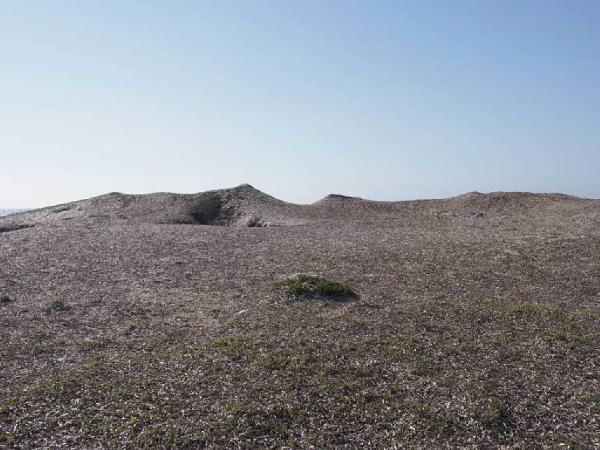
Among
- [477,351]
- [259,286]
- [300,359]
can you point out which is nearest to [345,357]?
[300,359]

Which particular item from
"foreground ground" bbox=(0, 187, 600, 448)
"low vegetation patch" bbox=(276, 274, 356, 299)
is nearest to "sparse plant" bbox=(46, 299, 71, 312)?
"foreground ground" bbox=(0, 187, 600, 448)

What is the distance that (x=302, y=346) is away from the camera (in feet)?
35.9

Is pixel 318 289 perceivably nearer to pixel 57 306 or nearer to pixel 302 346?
pixel 302 346

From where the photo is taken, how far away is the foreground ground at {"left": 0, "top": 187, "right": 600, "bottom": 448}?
783 cm

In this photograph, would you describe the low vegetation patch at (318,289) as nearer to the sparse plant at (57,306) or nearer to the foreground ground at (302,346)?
the foreground ground at (302,346)

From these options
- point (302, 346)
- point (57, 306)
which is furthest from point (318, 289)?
point (57, 306)

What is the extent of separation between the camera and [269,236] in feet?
88.4

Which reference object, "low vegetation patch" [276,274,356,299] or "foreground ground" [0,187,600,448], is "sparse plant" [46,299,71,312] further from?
"low vegetation patch" [276,274,356,299]

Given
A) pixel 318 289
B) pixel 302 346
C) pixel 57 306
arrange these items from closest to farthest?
pixel 302 346 → pixel 57 306 → pixel 318 289

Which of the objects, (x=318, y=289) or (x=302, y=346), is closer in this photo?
(x=302, y=346)

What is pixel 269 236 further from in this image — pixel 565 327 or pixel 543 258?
pixel 565 327

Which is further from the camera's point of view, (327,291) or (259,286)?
(259,286)

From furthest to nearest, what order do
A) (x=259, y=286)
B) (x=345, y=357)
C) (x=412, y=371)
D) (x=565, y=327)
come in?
(x=259, y=286) < (x=565, y=327) < (x=345, y=357) < (x=412, y=371)

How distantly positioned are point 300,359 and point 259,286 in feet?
21.3
